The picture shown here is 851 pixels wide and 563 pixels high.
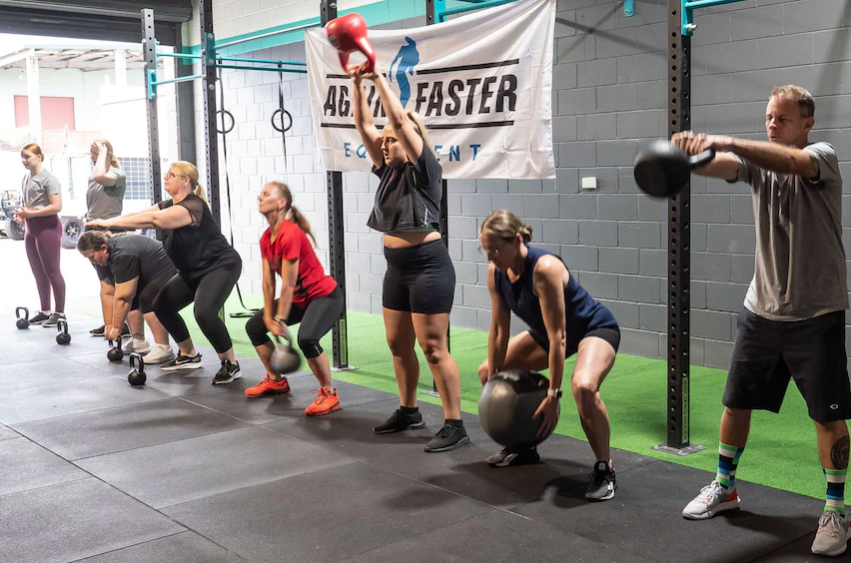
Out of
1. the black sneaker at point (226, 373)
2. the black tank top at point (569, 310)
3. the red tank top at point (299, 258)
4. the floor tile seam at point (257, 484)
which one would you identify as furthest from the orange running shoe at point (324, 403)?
the black tank top at point (569, 310)

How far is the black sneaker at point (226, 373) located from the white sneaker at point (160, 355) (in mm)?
689

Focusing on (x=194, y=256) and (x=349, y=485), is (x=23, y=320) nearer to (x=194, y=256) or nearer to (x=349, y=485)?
(x=194, y=256)

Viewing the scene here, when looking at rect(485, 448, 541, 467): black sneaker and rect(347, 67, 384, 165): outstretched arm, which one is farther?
rect(347, 67, 384, 165): outstretched arm

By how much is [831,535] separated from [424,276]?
176 cm

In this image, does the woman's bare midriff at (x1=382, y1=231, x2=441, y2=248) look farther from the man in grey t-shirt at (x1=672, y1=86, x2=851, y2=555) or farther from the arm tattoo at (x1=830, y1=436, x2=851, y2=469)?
the arm tattoo at (x1=830, y1=436, x2=851, y2=469)

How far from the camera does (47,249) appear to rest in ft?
21.9

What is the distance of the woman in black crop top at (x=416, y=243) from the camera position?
11.3 feet

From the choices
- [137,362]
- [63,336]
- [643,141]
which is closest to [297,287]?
[137,362]

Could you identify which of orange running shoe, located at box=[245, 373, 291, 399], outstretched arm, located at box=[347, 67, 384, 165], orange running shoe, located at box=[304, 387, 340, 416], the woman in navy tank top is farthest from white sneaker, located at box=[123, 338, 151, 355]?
the woman in navy tank top

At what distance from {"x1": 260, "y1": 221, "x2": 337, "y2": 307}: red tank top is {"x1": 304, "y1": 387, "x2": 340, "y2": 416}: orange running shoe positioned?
1.52 ft

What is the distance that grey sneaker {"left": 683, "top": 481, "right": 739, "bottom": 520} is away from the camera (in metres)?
2.70

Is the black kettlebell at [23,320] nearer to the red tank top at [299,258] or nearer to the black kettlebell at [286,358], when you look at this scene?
the red tank top at [299,258]

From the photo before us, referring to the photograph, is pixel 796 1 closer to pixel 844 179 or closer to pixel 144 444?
pixel 844 179

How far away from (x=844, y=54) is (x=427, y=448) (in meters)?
2.89
